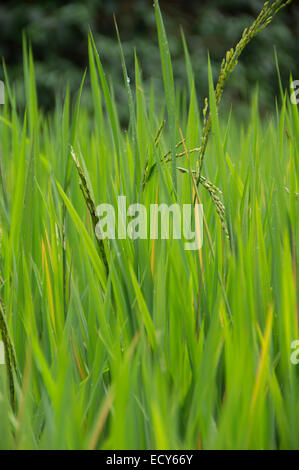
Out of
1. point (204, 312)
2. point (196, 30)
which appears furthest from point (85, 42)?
point (204, 312)

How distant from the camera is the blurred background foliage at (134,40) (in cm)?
387

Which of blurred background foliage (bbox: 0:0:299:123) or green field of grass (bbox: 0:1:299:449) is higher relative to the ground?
blurred background foliage (bbox: 0:0:299:123)

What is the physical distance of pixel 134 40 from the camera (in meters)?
3.93

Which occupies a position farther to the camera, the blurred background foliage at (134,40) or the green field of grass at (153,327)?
the blurred background foliage at (134,40)

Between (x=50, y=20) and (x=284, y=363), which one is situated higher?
(x=50, y=20)

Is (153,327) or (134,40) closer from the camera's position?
(153,327)

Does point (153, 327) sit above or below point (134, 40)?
below

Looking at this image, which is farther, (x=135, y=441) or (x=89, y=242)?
(x=89, y=242)

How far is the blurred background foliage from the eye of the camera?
3867 mm

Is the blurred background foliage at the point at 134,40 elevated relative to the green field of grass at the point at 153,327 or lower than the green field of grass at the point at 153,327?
elevated

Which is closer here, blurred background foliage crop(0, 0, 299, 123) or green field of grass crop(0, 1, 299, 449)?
green field of grass crop(0, 1, 299, 449)

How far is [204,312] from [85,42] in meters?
4.19

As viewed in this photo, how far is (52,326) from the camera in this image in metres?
0.50
